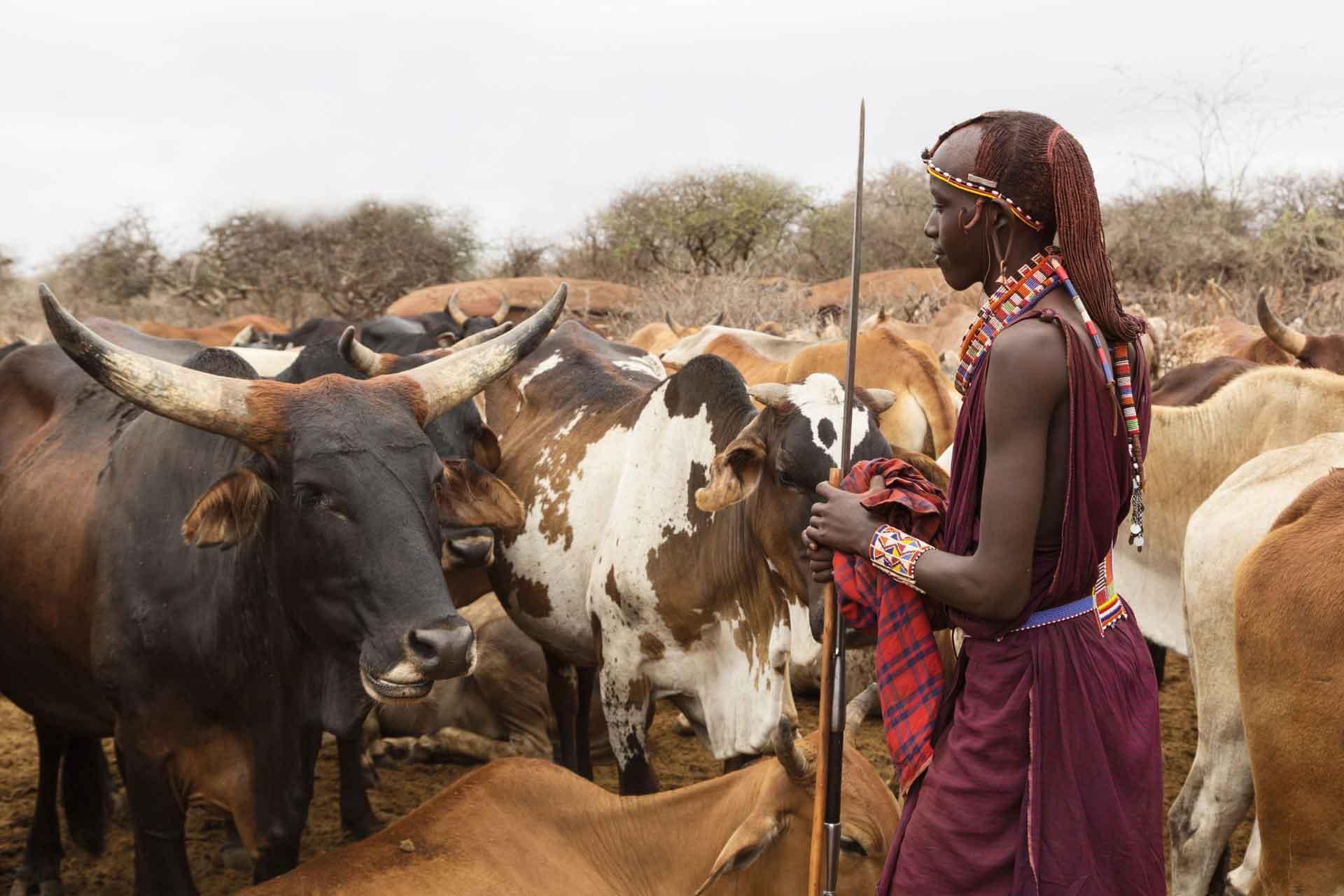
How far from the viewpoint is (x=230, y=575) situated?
11.7 feet

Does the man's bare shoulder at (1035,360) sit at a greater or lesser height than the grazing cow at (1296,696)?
greater

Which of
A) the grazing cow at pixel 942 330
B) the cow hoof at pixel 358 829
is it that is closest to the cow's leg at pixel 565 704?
the cow hoof at pixel 358 829

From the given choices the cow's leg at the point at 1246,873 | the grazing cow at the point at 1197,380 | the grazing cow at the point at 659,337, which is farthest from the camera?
the grazing cow at the point at 659,337

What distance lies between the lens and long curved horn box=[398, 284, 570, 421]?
143 inches

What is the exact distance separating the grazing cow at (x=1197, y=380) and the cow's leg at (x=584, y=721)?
11.7 ft

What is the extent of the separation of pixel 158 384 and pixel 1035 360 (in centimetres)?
225

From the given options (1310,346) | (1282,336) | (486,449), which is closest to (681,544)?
(486,449)

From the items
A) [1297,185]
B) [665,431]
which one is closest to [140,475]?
[665,431]

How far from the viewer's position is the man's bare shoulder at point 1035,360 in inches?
81.0

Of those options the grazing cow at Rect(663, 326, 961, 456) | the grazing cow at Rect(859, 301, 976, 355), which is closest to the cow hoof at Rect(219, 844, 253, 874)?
the grazing cow at Rect(663, 326, 961, 456)

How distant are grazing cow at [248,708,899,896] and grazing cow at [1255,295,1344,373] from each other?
15.9 feet

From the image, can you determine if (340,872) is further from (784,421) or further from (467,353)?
(784,421)

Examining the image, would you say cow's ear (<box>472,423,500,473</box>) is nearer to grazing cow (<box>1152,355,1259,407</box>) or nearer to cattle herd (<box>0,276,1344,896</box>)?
cattle herd (<box>0,276,1344,896</box>)

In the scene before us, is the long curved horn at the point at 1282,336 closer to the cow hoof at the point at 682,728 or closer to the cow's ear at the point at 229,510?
the cow hoof at the point at 682,728
